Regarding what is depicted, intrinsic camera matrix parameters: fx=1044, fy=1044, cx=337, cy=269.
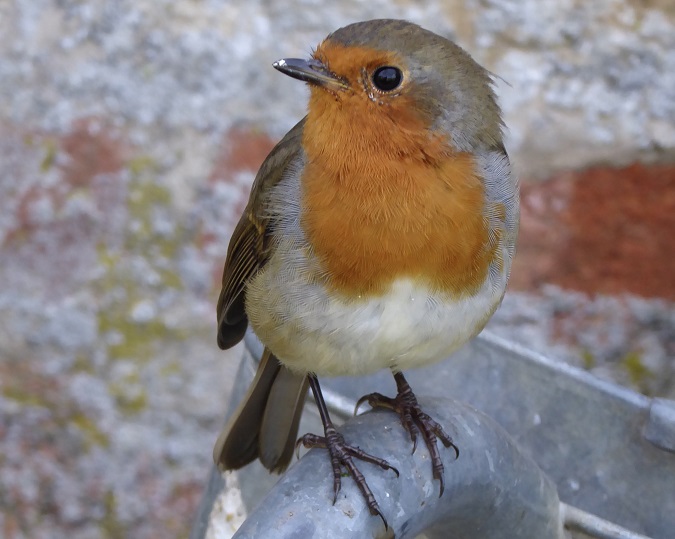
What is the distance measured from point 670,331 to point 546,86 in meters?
0.52

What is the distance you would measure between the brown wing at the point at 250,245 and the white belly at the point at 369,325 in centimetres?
9

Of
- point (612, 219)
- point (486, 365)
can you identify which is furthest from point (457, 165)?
point (612, 219)

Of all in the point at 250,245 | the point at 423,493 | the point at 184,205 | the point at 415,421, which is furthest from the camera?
the point at 184,205

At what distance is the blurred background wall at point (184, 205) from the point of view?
1936 mm

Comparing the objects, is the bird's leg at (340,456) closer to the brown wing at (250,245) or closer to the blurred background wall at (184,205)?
the brown wing at (250,245)

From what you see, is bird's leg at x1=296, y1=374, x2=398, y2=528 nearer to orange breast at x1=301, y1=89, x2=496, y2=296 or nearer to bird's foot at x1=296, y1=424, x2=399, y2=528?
bird's foot at x1=296, y1=424, x2=399, y2=528

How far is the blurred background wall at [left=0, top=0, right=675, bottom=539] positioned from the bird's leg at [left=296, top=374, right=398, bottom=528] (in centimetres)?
67

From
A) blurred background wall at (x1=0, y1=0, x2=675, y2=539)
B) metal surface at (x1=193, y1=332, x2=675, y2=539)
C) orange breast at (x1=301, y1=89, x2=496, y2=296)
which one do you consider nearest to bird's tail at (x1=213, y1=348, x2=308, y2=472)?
metal surface at (x1=193, y1=332, x2=675, y2=539)

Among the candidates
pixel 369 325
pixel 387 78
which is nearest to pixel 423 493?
pixel 369 325

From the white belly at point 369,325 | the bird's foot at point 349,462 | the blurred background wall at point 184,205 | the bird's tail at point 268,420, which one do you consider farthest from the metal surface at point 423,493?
the blurred background wall at point 184,205

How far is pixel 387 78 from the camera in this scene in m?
1.45

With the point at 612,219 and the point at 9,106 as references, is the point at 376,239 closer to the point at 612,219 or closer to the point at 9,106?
the point at 612,219

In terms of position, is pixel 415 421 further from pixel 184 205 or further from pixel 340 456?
pixel 184 205

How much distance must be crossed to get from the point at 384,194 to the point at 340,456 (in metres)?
0.43
